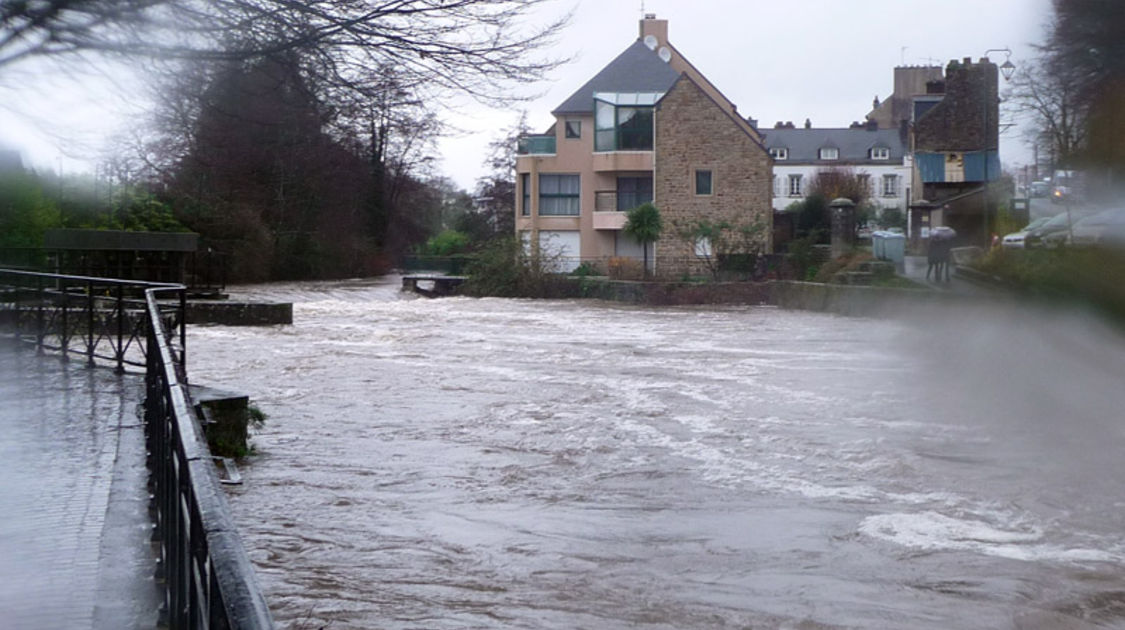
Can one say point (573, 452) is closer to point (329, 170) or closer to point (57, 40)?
point (57, 40)

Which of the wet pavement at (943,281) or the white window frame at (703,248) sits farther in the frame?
the white window frame at (703,248)

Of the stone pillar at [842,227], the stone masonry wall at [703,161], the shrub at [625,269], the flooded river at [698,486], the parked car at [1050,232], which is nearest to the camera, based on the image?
the flooded river at [698,486]

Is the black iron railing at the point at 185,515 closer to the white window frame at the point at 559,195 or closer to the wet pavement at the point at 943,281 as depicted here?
the wet pavement at the point at 943,281

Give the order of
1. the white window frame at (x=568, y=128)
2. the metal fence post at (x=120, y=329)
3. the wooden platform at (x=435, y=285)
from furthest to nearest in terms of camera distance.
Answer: the white window frame at (x=568, y=128) → the wooden platform at (x=435, y=285) → the metal fence post at (x=120, y=329)

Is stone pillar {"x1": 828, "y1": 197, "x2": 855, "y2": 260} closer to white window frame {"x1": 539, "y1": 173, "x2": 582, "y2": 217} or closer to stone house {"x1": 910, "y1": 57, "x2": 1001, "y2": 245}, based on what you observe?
white window frame {"x1": 539, "y1": 173, "x2": 582, "y2": 217}

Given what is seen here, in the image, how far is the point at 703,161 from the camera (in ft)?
174

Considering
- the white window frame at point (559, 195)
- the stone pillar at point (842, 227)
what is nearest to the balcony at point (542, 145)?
the white window frame at point (559, 195)

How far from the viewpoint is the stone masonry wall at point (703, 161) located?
52.9 metres

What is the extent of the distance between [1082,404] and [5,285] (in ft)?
48.0

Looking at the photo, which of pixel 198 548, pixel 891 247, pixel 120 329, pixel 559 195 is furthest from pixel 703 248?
pixel 198 548

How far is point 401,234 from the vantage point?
74.1 meters

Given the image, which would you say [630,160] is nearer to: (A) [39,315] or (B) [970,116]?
(A) [39,315]

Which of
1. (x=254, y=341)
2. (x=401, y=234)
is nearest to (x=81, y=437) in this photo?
(x=254, y=341)

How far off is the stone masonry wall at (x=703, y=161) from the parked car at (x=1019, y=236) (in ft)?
135
